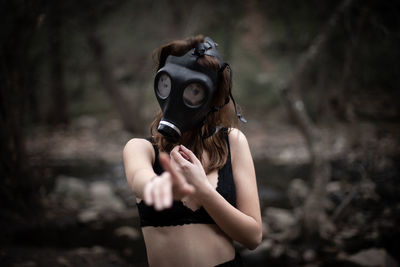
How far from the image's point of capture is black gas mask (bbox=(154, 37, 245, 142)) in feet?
4.85

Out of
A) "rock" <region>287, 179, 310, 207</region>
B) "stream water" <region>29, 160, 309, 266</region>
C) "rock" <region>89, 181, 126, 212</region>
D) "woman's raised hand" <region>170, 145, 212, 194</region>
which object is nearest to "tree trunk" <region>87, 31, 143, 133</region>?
"stream water" <region>29, 160, 309, 266</region>

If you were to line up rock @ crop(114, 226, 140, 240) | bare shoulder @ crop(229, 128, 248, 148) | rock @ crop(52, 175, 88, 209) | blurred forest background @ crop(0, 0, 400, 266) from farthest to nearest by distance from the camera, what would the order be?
1. rock @ crop(52, 175, 88, 209)
2. rock @ crop(114, 226, 140, 240)
3. blurred forest background @ crop(0, 0, 400, 266)
4. bare shoulder @ crop(229, 128, 248, 148)

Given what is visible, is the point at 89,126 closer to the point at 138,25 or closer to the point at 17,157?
the point at 138,25

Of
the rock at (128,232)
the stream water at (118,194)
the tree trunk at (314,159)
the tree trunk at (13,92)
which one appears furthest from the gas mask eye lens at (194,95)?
the rock at (128,232)

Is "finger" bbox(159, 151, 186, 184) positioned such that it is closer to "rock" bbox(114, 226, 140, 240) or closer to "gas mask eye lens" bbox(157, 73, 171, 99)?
"gas mask eye lens" bbox(157, 73, 171, 99)

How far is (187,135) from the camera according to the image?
1.79 metres

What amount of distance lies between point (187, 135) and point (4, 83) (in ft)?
9.53

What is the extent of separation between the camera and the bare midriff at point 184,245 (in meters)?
1.62

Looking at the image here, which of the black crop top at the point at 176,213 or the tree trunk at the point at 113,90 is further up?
the tree trunk at the point at 113,90

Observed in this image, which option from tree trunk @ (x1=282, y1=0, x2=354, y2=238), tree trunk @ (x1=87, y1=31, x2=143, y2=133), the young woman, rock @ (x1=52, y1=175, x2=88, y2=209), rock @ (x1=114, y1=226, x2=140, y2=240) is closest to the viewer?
the young woman

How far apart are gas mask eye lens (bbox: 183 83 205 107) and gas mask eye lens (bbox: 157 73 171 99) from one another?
0.28 ft

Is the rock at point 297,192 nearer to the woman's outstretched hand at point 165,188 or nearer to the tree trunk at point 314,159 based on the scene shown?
the tree trunk at point 314,159

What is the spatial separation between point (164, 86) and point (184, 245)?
810mm

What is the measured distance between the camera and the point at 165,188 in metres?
1.02
